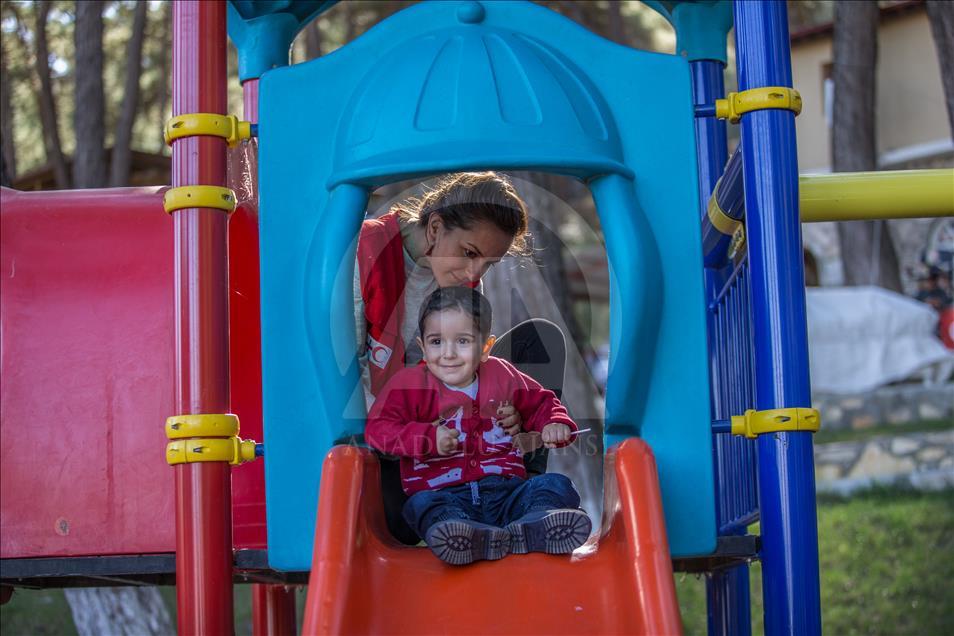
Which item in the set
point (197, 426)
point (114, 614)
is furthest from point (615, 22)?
point (197, 426)

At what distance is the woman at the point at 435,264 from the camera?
119 inches

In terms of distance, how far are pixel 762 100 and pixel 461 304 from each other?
2.94 ft

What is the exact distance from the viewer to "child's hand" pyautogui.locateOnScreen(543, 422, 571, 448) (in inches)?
111

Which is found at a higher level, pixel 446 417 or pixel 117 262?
pixel 117 262

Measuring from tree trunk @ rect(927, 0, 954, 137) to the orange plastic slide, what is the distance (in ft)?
11.3

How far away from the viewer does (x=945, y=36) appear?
17.1 ft

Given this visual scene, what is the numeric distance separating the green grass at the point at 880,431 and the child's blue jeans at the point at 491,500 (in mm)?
7023

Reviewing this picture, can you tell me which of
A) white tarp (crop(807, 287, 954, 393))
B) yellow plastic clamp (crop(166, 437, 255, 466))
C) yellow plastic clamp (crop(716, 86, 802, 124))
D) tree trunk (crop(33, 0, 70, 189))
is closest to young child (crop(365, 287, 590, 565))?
yellow plastic clamp (crop(166, 437, 255, 466))

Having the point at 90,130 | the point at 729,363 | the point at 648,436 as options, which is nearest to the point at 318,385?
the point at 648,436

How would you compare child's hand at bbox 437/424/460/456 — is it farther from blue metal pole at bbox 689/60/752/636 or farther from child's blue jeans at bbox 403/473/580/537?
blue metal pole at bbox 689/60/752/636

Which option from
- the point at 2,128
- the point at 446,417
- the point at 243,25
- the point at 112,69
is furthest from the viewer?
the point at 112,69

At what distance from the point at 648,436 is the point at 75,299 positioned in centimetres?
173

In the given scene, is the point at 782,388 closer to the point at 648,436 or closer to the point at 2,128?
the point at 648,436

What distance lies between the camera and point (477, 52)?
2.84m
